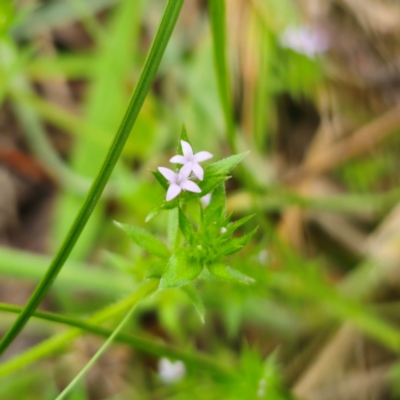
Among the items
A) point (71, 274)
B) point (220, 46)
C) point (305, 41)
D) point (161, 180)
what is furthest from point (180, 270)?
point (305, 41)

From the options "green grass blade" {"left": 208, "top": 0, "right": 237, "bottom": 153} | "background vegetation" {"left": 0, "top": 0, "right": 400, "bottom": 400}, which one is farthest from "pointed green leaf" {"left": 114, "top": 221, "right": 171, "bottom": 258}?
"background vegetation" {"left": 0, "top": 0, "right": 400, "bottom": 400}

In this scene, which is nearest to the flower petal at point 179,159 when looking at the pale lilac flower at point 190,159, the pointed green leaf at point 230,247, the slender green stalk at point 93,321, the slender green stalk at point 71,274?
the pale lilac flower at point 190,159

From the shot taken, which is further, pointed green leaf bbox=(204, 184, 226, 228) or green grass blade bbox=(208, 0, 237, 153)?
green grass blade bbox=(208, 0, 237, 153)

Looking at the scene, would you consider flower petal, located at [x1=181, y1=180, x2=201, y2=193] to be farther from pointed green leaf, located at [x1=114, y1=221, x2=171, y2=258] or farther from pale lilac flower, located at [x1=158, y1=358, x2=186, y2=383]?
pale lilac flower, located at [x1=158, y1=358, x2=186, y2=383]

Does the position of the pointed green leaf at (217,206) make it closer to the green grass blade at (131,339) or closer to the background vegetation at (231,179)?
the green grass blade at (131,339)

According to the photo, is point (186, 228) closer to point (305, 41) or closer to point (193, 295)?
point (193, 295)

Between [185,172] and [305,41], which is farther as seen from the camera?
[305,41]

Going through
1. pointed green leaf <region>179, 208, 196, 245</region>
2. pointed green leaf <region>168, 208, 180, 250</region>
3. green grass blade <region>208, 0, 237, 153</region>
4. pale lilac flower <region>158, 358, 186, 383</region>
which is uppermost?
green grass blade <region>208, 0, 237, 153</region>

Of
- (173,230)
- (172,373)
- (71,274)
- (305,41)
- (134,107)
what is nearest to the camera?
(134,107)
